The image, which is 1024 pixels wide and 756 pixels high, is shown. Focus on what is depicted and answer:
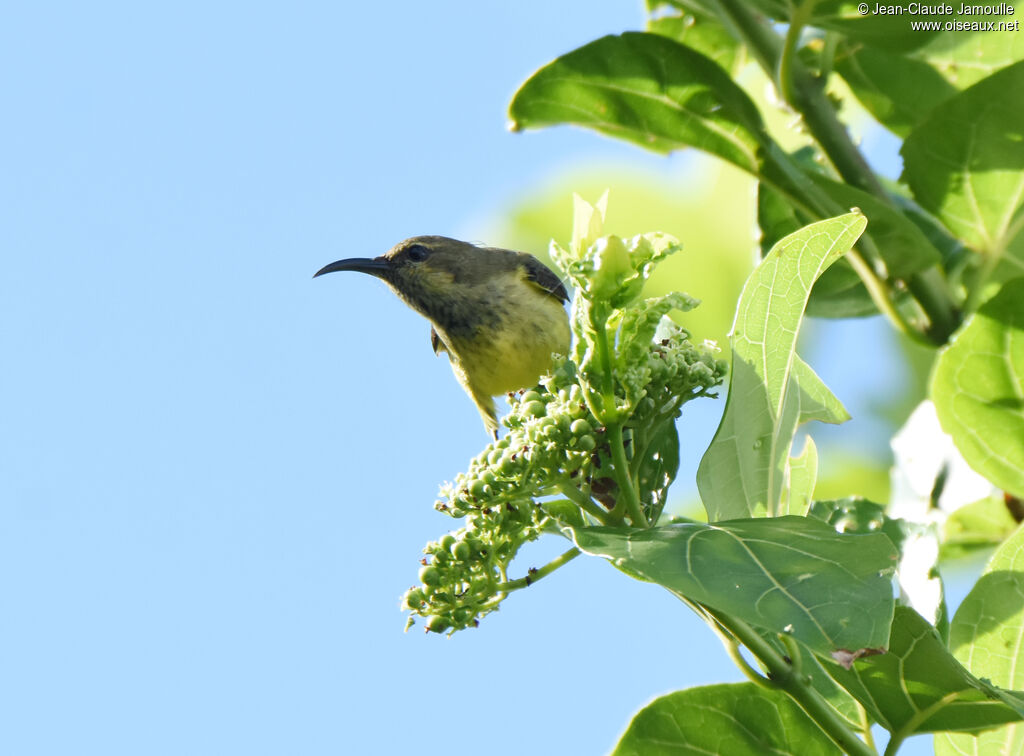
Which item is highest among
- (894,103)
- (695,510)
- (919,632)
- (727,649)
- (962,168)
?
(894,103)

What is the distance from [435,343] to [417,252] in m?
0.45

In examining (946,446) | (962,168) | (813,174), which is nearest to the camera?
(813,174)

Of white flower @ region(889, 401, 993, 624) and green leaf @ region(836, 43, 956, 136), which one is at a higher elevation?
green leaf @ region(836, 43, 956, 136)

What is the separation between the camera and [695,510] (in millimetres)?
4543

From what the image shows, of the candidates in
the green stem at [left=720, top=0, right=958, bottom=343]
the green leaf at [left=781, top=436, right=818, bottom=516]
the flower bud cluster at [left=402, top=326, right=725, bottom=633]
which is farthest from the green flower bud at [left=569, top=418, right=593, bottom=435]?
the green stem at [left=720, top=0, right=958, bottom=343]

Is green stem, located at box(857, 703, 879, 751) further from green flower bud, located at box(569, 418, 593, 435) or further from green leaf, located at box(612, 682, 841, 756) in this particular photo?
green flower bud, located at box(569, 418, 593, 435)

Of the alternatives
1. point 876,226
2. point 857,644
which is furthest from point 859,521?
point 857,644

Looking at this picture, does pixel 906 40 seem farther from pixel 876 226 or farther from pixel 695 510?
pixel 695 510

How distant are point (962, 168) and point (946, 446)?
78 cm

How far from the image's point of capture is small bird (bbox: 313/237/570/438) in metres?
4.83

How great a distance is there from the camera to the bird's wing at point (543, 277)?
5215 mm

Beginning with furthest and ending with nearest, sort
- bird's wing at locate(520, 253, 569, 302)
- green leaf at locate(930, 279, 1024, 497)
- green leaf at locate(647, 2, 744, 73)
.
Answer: bird's wing at locate(520, 253, 569, 302)
green leaf at locate(647, 2, 744, 73)
green leaf at locate(930, 279, 1024, 497)

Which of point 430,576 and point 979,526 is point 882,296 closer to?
point 979,526

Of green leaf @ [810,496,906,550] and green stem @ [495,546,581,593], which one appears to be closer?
green stem @ [495,546,581,593]
